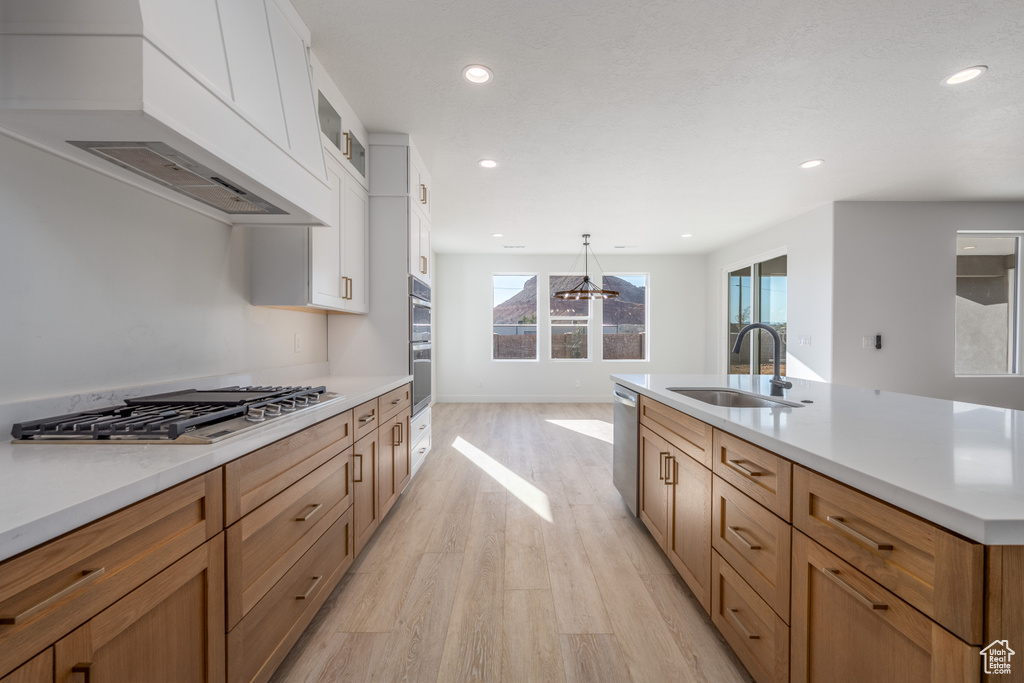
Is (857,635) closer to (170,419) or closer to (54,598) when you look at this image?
(54,598)

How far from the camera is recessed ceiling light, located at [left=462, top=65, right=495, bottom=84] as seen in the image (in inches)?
90.8

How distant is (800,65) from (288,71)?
2579 mm

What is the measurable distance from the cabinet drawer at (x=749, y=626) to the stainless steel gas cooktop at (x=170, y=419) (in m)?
1.58

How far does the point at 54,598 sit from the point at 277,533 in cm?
69

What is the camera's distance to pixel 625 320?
7617 millimetres

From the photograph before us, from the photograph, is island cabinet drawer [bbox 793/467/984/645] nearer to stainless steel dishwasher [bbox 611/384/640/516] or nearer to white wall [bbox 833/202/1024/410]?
stainless steel dishwasher [bbox 611/384/640/516]

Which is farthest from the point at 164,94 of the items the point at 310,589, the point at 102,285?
the point at 310,589

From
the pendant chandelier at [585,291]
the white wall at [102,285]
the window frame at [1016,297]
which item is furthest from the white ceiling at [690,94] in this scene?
the pendant chandelier at [585,291]

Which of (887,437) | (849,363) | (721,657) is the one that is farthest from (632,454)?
(849,363)

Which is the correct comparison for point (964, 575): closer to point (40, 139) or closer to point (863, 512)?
point (863, 512)

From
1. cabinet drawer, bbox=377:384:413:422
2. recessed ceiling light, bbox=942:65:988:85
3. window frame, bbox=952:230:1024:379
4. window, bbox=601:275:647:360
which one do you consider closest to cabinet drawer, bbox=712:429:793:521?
cabinet drawer, bbox=377:384:413:422

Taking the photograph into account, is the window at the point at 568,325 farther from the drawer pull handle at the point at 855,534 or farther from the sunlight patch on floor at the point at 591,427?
the drawer pull handle at the point at 855,534

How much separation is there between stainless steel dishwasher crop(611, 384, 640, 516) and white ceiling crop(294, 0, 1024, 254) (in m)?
1.85

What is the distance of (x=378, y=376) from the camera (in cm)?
297
